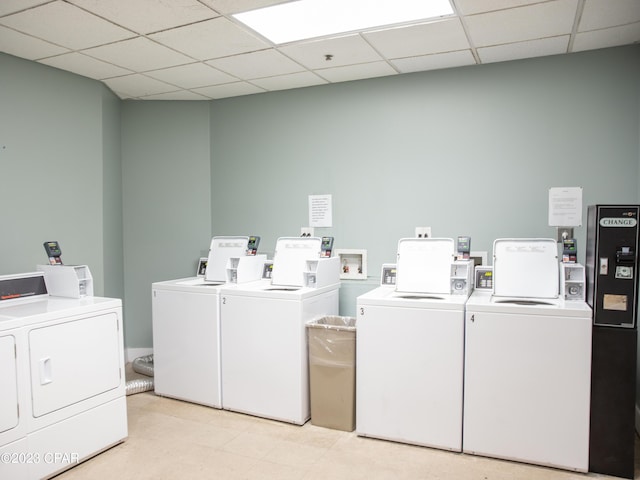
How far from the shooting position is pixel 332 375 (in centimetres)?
326

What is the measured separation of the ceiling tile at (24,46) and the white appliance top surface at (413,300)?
2811 millimetres

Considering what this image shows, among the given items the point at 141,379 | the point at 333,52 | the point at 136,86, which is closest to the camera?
the point at 333,52

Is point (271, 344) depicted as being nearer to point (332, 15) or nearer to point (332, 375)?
point (332, 375)

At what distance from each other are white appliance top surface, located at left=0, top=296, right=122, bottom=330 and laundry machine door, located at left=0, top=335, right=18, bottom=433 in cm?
10

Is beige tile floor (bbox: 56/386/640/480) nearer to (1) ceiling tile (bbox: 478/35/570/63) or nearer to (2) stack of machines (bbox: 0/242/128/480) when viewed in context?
(2) stack of machines (bbox: 0/242/128/480)

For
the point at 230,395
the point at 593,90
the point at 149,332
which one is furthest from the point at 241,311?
the point at 593,90

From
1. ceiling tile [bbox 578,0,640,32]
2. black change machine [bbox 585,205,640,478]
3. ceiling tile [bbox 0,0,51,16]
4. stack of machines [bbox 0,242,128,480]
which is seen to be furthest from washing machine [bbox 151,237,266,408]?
ceiling tile [bbox 578,0,640,32]

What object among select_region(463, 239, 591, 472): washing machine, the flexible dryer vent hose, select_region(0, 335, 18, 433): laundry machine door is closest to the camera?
select_region(0, 335, 18, 433): laundry machine door

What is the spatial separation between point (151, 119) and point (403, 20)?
2.95m

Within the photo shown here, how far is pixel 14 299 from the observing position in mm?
3053

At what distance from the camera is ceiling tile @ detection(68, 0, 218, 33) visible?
2.56 meters

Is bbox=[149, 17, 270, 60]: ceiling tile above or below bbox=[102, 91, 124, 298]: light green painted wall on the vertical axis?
above

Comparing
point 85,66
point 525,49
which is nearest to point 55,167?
point 85,66

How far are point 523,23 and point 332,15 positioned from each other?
1194mm
